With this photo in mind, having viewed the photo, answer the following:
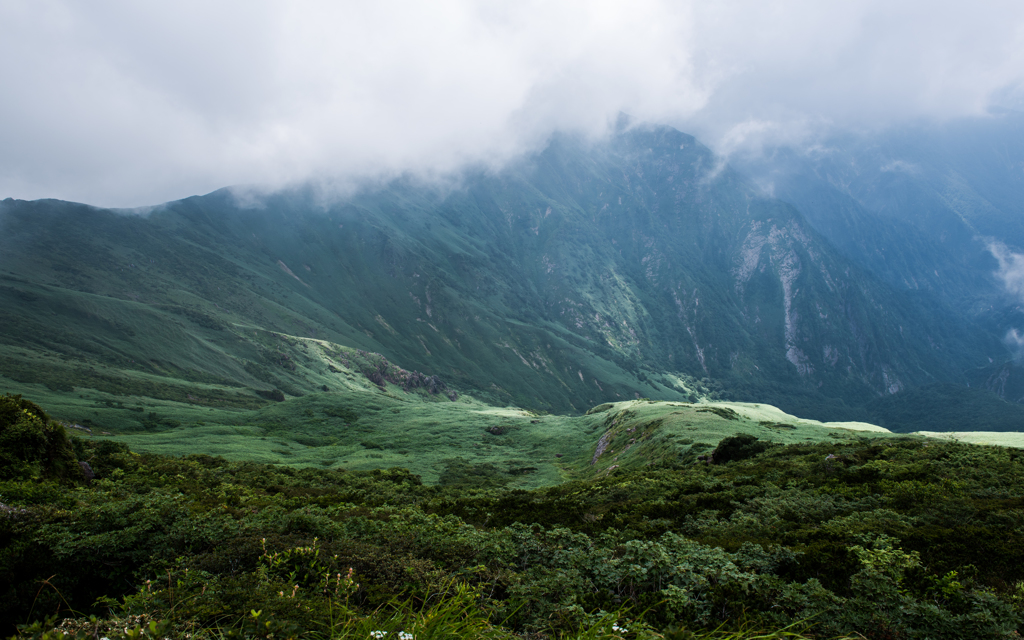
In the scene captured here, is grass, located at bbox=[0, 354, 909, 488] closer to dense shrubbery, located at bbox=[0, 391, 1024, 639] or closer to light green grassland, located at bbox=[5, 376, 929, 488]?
light green grassland, located at bbox=[5, 376, 929, 488]

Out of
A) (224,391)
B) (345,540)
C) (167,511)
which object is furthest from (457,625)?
(224,391)

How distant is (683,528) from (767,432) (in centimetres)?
4061

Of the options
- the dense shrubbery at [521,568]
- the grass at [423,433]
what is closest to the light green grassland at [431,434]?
the grass at [423,433]

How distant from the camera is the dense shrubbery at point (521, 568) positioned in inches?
294

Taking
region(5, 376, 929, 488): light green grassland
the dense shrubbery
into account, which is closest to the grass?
region(5, 376, 929, 488): light green grassland

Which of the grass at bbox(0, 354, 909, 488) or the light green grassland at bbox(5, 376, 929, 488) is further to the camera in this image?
the grass at bbox(0, 354, 909, 488)

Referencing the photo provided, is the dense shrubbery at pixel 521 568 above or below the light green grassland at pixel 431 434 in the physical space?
above

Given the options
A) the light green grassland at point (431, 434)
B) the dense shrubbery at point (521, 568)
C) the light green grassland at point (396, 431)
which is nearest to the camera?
the dense shrubbery at point (521, 568)

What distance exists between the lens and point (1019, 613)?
821 cm

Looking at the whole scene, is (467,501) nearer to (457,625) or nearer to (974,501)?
(974,501)

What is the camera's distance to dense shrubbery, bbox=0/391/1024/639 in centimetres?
746

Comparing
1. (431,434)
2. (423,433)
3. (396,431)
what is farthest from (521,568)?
(396,431)

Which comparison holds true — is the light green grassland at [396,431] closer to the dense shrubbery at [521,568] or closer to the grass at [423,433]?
the grass at [423,433]

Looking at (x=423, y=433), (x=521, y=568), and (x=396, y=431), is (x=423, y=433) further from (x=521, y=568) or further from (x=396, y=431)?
(x=521, y=568)
